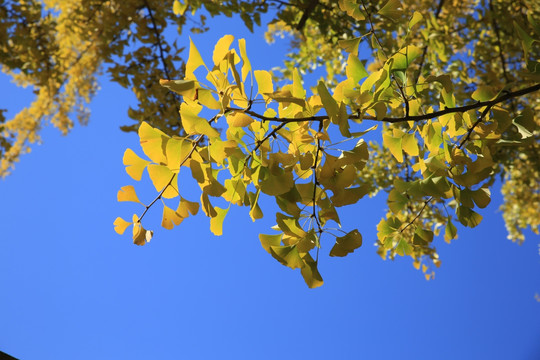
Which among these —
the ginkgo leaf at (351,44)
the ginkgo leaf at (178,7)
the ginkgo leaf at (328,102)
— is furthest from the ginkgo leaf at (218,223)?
the ginkgo leaf at (178,7)

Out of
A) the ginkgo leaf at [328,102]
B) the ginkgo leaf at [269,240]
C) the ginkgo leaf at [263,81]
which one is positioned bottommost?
the ginkgo leaf at [269,240]

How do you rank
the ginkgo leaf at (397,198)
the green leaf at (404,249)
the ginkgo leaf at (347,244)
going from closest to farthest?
the ginkgo leaf at (347,244) → the ginkgo leaf at (397,198) → the green leaf at (404,249)

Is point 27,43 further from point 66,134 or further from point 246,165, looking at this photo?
point 246,165

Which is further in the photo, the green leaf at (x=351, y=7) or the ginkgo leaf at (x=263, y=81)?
the green leaf at (x=351, y=7)

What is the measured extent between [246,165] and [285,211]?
81 mm

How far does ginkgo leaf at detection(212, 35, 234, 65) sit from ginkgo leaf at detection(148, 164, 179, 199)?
0.45ft

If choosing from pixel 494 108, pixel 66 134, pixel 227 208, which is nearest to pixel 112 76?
pixel 227 208

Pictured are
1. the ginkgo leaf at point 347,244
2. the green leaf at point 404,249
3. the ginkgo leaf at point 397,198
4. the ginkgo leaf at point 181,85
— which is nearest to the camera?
the ginkgo leaf at point 181,85

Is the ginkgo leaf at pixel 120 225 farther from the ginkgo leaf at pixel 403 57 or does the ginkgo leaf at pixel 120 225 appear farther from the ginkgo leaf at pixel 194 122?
the ginkgo leaf at pixel 403 57

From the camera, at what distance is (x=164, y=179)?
19.9 inches

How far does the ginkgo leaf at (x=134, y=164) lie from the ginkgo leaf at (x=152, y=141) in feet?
0.13

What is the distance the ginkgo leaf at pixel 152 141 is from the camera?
48 centimetres

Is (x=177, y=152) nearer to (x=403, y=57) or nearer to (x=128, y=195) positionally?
(x=128, y=195)

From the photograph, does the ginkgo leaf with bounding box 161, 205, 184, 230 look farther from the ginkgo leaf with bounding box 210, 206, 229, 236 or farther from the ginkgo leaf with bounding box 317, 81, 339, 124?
the ginkgo leaf with bounding box 317, 81, 339, 124
